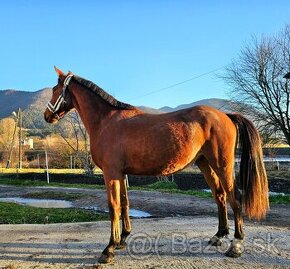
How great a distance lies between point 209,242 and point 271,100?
29.0m

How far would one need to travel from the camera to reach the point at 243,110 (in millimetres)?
32844

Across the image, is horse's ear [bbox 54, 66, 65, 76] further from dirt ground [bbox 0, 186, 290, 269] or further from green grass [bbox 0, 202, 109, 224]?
green grass [bbox 0, 202, 109, 224]

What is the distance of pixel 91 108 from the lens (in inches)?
207

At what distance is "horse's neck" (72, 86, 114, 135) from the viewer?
5149mm

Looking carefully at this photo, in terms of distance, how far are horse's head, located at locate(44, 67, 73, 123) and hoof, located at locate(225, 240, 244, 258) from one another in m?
2.98

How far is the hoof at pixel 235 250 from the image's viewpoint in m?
4.72

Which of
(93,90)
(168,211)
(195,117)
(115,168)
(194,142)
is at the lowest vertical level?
(168,211)

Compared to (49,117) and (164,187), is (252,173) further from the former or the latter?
(164,187)

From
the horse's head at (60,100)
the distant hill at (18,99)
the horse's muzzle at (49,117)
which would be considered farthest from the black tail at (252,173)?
the distant hill at (18,99)

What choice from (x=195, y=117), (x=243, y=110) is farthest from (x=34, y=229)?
(x=243, y=110)

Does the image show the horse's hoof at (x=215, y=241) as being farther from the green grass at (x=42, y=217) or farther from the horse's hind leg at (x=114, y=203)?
the green grass at (x=42, y=217)

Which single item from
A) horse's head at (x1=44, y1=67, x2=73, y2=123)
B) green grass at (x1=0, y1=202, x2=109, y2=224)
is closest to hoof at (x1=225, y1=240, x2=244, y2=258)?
horse's head at (x1=44, y1=67, x2=73, y2=123)

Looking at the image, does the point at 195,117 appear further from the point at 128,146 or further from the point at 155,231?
the point at 155,231

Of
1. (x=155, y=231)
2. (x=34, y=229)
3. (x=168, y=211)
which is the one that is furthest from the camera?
(x=168, y=211)
